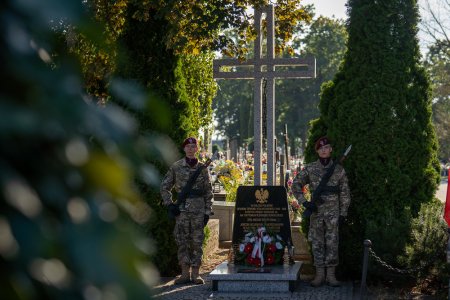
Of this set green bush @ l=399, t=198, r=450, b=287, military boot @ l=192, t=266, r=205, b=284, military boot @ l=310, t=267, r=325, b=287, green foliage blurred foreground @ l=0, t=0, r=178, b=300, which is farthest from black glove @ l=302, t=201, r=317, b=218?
green foliage blurred foreground @ l=0, t=0, r=178, b=300

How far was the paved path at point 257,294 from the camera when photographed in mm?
8562

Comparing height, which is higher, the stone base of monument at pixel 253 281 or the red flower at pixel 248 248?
the red flower at pixel 248 248

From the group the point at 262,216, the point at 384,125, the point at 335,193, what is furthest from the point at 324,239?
the point at 384,125

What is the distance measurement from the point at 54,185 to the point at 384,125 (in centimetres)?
883

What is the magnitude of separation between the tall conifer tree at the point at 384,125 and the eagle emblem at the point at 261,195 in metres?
1.03

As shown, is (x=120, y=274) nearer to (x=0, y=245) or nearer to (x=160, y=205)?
(x=0, y=245)

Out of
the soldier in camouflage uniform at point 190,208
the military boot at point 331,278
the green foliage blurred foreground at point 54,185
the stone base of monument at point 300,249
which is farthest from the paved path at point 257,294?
the green foliage blurred foreground at point 54,185

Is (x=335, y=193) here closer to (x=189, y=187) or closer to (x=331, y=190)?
(x=331, y=190)

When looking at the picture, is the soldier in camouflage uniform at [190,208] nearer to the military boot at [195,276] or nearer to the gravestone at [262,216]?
the military boot at [195,276]

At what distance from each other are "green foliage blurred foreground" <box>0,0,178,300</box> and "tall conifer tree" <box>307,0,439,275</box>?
8.59 meters

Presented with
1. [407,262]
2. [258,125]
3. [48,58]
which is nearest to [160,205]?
[258,125]

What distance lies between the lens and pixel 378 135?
959 cm

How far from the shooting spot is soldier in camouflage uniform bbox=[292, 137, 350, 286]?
911 centimetres

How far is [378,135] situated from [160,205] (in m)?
3.00
